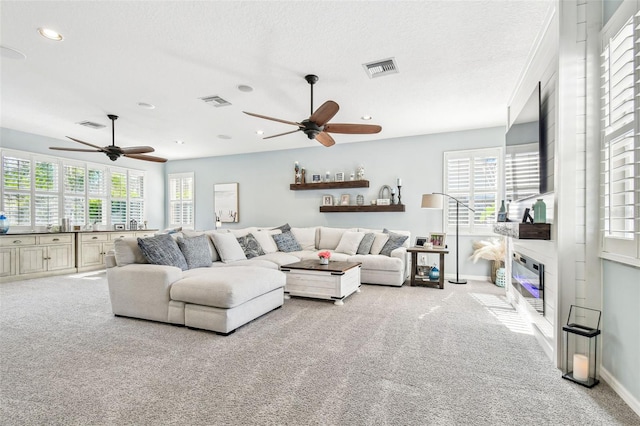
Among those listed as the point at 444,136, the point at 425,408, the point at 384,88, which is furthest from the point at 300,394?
the point at 444,136

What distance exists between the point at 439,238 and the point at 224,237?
139 inches

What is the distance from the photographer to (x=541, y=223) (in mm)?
2545

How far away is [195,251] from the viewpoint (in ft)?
13.5

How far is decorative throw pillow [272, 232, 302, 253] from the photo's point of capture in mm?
6055

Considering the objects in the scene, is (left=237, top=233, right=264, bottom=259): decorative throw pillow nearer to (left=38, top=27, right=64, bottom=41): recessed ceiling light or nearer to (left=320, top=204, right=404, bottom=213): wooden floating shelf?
(left=320, top=204, right=404, bottom=213): wooden floating shelf

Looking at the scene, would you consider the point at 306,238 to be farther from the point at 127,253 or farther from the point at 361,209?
the point at 127,253

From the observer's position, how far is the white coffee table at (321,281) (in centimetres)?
402

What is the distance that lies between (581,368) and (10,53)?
5.51 meters

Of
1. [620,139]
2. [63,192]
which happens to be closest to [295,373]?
[620,139]

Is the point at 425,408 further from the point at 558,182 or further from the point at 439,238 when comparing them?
the point at 439,238

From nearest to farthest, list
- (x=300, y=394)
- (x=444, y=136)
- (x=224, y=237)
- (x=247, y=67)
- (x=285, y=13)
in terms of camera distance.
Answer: (x=300, y=394), (x=285, y=13), (x=247, y=67), (x=224, y=237), (x=444, y=136)

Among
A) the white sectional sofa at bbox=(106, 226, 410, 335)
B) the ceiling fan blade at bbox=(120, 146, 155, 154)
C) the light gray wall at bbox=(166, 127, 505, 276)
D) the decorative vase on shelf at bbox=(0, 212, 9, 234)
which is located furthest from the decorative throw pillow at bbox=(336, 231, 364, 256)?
the decorative vase on shelf at bbox=(0, 212, 9, 234)

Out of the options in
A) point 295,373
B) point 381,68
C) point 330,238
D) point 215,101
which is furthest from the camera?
point 330,238

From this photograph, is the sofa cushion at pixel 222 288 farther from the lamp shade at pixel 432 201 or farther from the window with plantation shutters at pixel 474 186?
the window with plantation shutters at pixel 474 186
